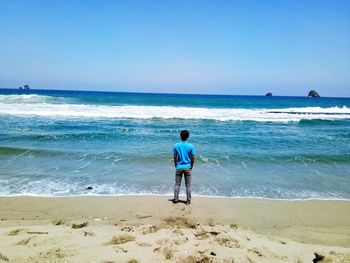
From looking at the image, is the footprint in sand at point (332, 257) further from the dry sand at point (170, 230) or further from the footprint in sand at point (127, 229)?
the footprint in sand at point (127, 229)

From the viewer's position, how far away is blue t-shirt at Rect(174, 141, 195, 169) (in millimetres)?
7227

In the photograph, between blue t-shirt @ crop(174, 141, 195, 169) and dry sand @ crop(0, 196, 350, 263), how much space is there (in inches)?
34.1

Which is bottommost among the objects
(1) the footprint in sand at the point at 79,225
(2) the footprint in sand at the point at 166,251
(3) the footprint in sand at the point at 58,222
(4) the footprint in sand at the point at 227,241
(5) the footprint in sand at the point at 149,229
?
(3) the footprint in sand at the point at 58,222

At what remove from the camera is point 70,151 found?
41.8 feet

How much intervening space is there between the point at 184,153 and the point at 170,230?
2.34m

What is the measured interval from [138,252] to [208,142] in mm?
11868

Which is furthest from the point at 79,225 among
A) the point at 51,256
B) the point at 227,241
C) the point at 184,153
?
the point at 184,153

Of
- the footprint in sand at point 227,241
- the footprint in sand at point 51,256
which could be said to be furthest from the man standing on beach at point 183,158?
the footprint in sand at point 51,256

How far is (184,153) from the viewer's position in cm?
725

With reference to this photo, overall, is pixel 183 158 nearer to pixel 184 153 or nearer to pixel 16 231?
pixel 184 153

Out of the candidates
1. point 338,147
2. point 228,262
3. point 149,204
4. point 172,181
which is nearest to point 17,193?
point 149,204

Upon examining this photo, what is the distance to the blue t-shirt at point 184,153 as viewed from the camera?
285 inches

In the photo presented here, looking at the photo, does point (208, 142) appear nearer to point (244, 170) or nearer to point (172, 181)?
point (244, 170)

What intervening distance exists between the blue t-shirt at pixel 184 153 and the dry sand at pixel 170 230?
87 centimetres
